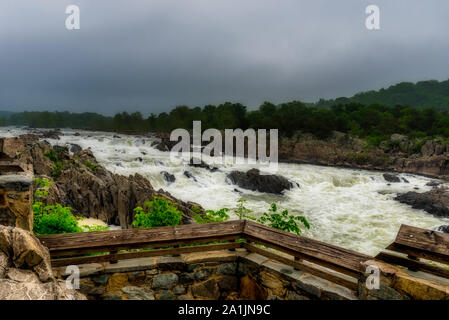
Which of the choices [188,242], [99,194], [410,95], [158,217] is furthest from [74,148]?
[410,95]

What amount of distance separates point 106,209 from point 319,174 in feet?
65.3

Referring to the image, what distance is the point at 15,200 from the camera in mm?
3404

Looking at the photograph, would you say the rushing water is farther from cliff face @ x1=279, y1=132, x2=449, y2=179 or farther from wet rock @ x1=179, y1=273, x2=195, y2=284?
wet rock @ x1=179, y1=273, x2=195, y2=284

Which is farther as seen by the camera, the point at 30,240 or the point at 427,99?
the point at 427,99

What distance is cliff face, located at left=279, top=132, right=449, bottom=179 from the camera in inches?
1172

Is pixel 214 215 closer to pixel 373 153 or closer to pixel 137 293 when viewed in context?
pixel 137 293

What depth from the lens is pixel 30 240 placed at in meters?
2.84

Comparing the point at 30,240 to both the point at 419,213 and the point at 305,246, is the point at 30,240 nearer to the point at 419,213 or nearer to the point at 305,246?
the point at 305,246

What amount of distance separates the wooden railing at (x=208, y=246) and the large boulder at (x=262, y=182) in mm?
17069

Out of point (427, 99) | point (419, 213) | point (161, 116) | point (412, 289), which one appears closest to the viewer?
point (412, 289)

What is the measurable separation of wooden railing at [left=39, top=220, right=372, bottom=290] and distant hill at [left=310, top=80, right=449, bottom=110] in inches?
4997

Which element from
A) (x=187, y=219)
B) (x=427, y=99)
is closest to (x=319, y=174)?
(x=187, y=219)

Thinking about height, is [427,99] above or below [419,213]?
above

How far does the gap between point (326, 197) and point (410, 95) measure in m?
133
